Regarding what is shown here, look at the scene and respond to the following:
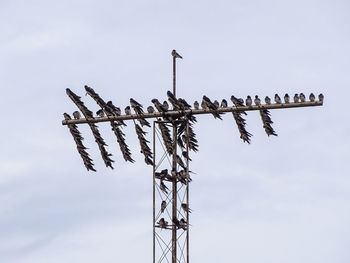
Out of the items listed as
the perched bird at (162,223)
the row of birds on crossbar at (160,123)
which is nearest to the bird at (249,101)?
the row of birds on crossbar at (160,123)

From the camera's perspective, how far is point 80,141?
2586 inches

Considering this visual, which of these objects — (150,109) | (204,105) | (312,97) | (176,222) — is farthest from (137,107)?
(312,97)

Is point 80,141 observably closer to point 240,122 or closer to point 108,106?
point 108,106

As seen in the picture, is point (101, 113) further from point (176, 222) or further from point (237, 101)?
point (176, 222)

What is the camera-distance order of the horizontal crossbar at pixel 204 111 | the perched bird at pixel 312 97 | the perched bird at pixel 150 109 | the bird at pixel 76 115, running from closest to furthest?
the perched bird at pixel 312 97 → the horizontal crossbar at pixel 204 111 → the perched bird at pixel 150 109 → the bird at pixel 76 115

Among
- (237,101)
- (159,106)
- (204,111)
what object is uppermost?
(237,101)

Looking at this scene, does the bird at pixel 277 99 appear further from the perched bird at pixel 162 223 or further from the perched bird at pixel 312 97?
the perched bird at pixel 162 223

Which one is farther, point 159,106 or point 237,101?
point 237,101

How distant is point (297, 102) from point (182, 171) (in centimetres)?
644

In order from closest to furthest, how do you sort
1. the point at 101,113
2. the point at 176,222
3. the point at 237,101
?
1. the point at 176,222
2. the point at 237,101
3. the point at 101,113

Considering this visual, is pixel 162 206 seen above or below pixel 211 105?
below

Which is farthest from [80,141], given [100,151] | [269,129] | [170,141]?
[269,129]

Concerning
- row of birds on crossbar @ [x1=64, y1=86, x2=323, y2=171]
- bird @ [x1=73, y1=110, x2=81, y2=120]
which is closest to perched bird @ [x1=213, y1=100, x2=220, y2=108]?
row of birds on crossbar @ [x1=64, y1=86, x2=323, y2=171]

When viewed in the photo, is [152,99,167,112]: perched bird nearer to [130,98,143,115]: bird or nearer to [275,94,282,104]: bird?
[130,98,143,115]: bird
